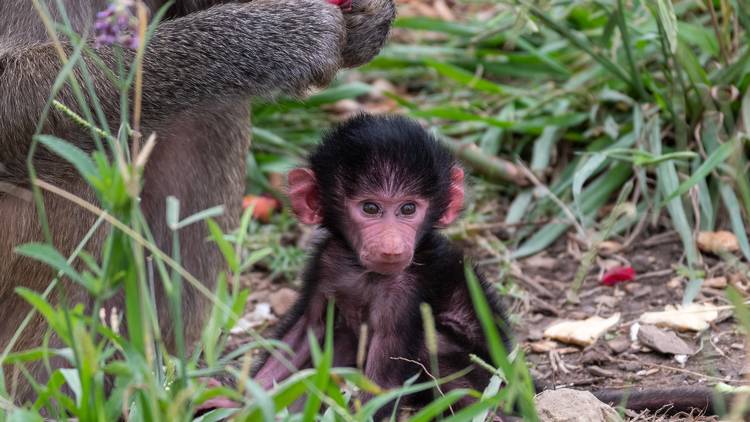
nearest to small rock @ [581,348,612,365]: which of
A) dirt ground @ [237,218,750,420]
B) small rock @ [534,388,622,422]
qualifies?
dirt ground @ [237,218,750,420]

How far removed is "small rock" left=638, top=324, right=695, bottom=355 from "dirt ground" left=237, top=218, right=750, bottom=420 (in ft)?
0.10

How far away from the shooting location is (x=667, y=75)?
525cm

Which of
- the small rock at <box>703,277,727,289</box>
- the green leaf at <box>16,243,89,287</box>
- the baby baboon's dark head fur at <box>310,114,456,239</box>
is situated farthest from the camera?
the small rock at <box>703,277,727,289</box>

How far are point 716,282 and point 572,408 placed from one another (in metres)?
1.95

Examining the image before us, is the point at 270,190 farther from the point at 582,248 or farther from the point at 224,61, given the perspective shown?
the point at 224,61

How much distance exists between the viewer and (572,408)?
10.2ft

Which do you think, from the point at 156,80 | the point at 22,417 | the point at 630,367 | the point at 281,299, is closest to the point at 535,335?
the point at 630,367

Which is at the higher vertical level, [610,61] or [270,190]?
[610,61]

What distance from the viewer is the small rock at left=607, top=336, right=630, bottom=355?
4340 mm

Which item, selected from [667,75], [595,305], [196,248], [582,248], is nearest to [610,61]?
[667,75]

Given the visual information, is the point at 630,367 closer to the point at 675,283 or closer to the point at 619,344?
the point at 619,344

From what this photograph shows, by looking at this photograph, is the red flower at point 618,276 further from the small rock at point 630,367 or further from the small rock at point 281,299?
the small rock at point 281,299

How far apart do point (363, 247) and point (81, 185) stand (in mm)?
1023

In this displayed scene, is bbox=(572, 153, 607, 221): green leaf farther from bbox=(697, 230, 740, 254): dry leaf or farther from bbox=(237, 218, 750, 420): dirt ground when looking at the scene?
bbox=(697, 230, 740, 254): dry leaf
